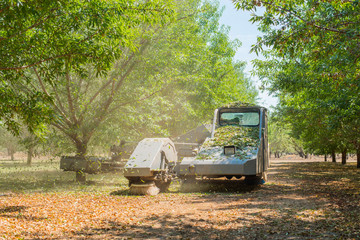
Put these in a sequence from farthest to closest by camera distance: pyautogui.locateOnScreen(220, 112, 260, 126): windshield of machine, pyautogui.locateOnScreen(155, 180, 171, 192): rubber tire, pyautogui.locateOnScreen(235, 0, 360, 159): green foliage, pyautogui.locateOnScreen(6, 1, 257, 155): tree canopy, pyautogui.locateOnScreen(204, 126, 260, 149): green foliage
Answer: pyautogui.locateOnScreen(6, 1, 257, 155): tree canopy → pyautogui.locateOnScreen(220, 112, 260, 126): windshield of machine → pyautogui.locateOnScreen(204, 126, 260, 149): green foliage → pyautogui.locateOnScreen(155, 180, 171, 192): rubber tire → pyautogui.locateOnScreen(235, 0, 360, 159): green foliage

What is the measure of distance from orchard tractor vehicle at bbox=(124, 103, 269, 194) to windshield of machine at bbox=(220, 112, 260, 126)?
0.29 m

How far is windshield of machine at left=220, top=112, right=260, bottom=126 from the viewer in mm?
13711

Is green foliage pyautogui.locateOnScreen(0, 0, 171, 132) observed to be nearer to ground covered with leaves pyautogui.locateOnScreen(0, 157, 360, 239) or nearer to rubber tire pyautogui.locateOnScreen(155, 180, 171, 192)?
ground covered with leaves pyautogui.locateOnScreen(0, 157, 360, 239)

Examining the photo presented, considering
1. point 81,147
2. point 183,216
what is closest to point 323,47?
point 183,216

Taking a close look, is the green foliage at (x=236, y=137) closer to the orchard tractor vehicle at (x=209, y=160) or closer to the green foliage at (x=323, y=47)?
the orchard tractor vehicle at (x=209, y=160)

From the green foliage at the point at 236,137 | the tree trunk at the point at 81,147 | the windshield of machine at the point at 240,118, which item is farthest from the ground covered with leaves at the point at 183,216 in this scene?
the tree trunk at the point at 81,147

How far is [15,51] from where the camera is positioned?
27.7 ft

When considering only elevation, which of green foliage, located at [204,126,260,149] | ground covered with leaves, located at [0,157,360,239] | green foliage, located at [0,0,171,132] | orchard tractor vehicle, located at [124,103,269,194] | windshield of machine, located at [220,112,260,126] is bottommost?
ground covered with leaves, located at [0,157,360,239]

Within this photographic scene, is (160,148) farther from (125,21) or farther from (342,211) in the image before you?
(342,211)

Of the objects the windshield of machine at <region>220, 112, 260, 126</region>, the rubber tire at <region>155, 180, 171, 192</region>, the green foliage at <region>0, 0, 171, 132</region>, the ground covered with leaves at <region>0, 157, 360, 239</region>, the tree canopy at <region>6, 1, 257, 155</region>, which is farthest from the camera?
the tree canopy at <region>6, 1, 257, 155</region>

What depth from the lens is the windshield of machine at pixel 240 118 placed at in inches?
540

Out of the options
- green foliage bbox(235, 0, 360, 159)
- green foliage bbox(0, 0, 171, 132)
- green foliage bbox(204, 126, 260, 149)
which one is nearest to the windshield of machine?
green foliage bbox(204, 126, 260, 149)

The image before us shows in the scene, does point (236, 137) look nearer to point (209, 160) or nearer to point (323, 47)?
point (209, 160)

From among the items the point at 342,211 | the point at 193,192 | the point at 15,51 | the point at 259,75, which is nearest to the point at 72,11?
the point at 15,51
